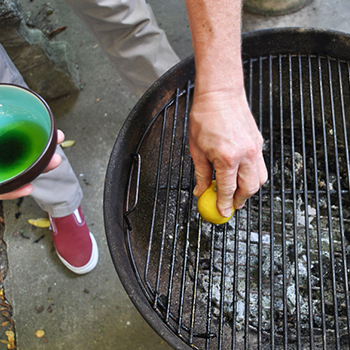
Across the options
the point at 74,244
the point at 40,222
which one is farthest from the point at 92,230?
the point at 40,222

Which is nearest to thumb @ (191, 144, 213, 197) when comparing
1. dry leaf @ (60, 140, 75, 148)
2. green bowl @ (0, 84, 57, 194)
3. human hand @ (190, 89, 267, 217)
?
human hand @ (190, 89, 267, 217)

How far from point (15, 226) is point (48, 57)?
1.33 meters

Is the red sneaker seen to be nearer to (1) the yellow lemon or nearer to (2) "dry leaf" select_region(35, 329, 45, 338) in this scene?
(2) "dry leaf" select_region(35, 329, 45, 338)

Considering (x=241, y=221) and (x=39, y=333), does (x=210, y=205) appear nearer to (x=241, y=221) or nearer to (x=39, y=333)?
(x=241, y=221)

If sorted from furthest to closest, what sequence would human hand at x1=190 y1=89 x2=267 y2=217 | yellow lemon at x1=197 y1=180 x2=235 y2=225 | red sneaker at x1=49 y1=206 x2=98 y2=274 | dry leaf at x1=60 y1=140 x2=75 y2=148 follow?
1. dry leaf at x1=60 y1=140 x2=75 y2=148
2. red sneaker at x1=49 y1=206 x2=98 y2=274
3. yellow lemon at x1=197 y1=180 x2=235 y2=225
4. human hand at x1=190 y1=89 x2=267 y2=217

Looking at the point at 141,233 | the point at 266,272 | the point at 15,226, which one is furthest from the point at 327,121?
the point at 15,226

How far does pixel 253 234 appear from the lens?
66.4 inches

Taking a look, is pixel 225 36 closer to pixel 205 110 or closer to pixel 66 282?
pixel 205 110

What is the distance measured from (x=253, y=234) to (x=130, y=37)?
141 cm

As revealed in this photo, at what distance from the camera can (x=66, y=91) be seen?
2.78m

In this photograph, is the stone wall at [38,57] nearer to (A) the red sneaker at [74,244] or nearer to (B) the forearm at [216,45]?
(A) the red sneaker at [74,244]

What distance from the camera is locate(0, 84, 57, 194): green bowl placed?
1.02 m

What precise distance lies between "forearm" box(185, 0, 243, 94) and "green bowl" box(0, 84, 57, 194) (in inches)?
20.3

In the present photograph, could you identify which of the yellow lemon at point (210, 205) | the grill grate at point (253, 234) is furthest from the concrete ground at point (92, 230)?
the yellow lemon at point (210, 205)
